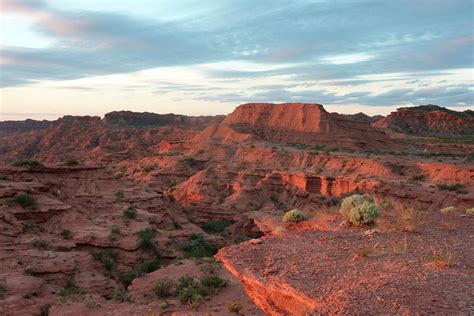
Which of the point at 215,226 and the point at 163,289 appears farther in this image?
the point at 215,226

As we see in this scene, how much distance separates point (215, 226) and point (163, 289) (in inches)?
543

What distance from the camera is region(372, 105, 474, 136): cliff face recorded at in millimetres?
94000

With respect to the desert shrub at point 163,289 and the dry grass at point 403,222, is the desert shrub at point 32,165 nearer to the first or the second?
the desert shrub at point 163,289

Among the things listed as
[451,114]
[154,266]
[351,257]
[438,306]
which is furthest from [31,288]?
[451,114]

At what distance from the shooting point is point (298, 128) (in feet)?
173

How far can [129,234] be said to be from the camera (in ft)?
65.9

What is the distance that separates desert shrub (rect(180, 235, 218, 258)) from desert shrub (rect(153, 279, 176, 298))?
474 centimetres

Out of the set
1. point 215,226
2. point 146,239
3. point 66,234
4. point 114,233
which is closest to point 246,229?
point 215,226

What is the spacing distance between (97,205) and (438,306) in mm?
20997

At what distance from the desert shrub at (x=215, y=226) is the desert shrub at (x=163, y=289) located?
1229 cm

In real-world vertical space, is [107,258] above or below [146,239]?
below

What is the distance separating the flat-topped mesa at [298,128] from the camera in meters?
50.1

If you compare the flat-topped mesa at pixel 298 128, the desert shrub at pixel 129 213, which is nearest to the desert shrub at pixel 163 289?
the desert shrub at pixel 129 213

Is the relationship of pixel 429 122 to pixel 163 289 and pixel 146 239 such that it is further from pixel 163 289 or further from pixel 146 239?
pixel 163 289
